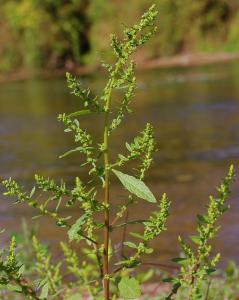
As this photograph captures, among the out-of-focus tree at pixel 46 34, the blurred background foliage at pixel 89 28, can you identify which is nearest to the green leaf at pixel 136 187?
the blurred background foliage at pixel 89 28

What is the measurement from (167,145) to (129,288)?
1098 cm

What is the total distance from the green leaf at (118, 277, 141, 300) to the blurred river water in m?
0.17

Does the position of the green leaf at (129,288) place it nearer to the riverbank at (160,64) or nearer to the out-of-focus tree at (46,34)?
the riverbank at (160,64)

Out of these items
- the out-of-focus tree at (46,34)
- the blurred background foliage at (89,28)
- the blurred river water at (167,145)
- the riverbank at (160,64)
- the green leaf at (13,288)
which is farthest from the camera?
the out-of-focus tree at (46,34)

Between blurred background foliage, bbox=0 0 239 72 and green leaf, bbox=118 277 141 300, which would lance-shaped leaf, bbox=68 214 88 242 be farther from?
blurred background foliage, bbox=0 0 239 72

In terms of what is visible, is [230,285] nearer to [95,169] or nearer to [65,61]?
[95,169]

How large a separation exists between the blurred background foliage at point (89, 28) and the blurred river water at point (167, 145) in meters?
14.1

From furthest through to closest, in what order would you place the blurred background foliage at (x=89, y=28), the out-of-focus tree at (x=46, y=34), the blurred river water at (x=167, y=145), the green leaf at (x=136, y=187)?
the out-of-focus tree at (x=46, y=34) < the blurred background foliage at (x=89, y=28) < the blurred river water at (x=167, y=145) < the green leaf at (x=136, y=187)

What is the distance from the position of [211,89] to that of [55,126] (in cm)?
551

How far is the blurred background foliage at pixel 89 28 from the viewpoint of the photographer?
128 ft

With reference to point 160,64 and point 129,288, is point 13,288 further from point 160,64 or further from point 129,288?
point 160,64

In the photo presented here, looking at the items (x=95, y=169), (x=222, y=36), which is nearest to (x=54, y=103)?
(x=222, y=36)

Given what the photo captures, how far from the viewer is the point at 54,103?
22609 mm

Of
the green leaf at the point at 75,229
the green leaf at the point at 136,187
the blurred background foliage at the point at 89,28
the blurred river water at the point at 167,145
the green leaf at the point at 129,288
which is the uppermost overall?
the blurred background foliage at the point at 89,28
